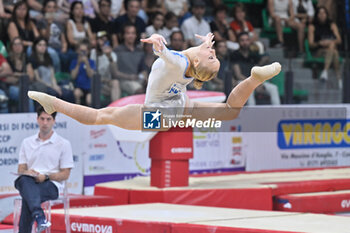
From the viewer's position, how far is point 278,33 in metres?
13.4

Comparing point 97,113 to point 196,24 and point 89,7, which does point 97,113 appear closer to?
point 89,7

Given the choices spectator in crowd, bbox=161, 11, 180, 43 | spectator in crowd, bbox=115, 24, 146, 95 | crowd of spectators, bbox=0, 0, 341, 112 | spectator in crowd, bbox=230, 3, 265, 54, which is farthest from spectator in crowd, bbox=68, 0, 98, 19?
spectator in crowd, bbox=230, 3, 265, 54

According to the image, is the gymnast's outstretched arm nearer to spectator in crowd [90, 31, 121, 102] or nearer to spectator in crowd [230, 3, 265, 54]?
spectator in crowd [90, 31, 121, 102]

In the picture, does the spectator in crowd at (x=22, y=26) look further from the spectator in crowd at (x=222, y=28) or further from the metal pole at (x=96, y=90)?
the spectator in crowd at (x=222, y=28)

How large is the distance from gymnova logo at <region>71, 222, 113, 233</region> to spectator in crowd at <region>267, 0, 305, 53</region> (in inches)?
280

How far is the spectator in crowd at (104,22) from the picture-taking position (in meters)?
10.9

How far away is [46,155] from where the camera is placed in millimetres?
7465

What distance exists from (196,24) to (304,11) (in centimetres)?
295

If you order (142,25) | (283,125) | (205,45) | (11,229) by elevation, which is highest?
(142,25)

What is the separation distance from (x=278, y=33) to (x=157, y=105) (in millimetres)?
7707

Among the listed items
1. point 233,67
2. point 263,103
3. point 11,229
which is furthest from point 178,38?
point 11,229

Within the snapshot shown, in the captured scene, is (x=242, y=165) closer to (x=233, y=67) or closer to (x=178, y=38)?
(x=233, y=67)

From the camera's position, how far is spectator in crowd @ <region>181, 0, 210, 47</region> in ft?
38.6

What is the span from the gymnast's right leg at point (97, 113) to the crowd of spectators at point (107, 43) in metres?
3.20
